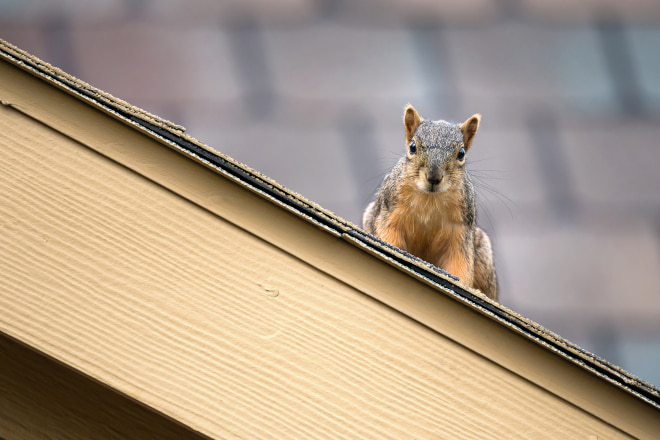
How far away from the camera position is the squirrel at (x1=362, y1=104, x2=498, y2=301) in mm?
2514

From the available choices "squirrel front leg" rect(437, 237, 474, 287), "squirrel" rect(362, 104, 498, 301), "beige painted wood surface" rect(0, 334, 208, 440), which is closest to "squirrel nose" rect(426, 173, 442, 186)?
"squirrel" rect(362, 104, 498, 301)

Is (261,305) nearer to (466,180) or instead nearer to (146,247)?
(146,247)

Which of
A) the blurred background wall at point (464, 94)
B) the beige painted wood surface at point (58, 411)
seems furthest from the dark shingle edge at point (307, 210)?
the blurred background wall at point (464, 94)

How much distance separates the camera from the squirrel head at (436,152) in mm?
2539

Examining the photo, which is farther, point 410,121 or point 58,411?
point 410,121

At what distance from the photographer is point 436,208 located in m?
2.56

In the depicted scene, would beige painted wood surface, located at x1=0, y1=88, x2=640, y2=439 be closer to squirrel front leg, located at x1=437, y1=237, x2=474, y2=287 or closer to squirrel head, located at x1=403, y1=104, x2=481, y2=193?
squirrel front leg, located at x1=437, y1=237, x2=474, y2=287

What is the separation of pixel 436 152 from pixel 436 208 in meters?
0.19

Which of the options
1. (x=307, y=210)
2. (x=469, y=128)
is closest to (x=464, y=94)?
(x=469, y=128)

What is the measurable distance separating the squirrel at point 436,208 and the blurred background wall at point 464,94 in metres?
1.27

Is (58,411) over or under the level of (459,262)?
under

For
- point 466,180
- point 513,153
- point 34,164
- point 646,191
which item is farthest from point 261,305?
point 646,191

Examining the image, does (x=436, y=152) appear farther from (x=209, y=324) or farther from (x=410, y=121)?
(x=209, y=324)

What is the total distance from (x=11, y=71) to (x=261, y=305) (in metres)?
0.57
